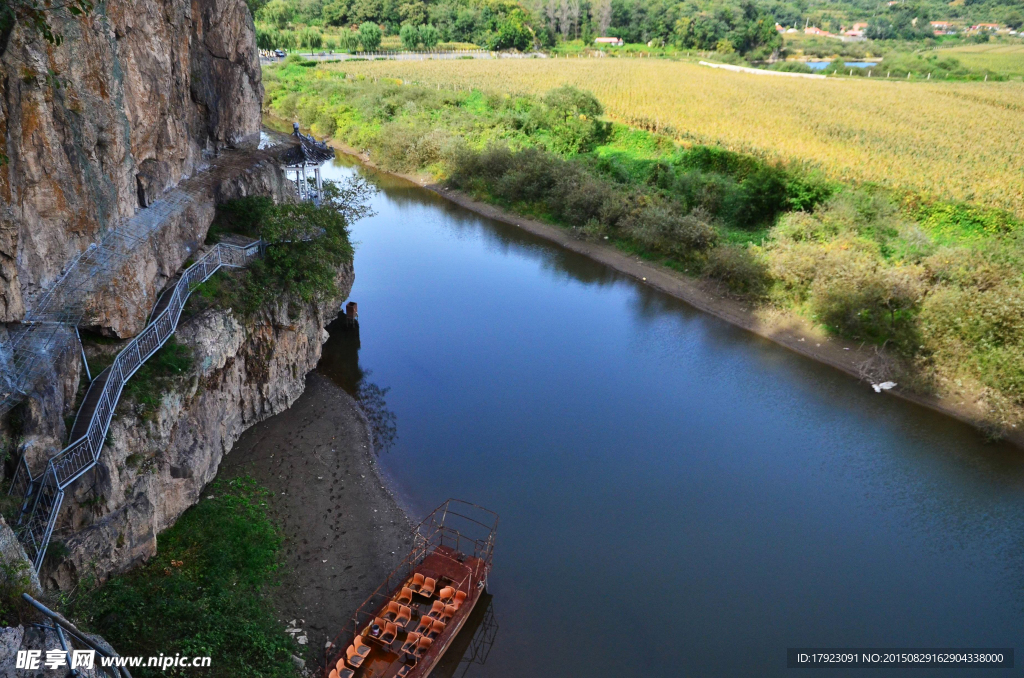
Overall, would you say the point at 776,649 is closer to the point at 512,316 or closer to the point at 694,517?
the point at 694,517

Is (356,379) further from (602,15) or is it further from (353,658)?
(602,15)

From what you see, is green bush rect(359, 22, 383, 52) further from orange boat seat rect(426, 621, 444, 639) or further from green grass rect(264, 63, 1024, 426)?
orange boat seat rect(426, 621, 444, 639)

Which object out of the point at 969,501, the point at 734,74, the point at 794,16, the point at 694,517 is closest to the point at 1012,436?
the point at 969,501

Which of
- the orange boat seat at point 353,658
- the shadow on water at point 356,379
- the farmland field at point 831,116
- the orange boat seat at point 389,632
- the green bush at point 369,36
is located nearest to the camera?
the orange boat seat at point 353,658

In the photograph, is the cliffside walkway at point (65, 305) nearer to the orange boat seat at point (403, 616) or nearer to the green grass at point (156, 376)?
the green grass at point (156, 376)

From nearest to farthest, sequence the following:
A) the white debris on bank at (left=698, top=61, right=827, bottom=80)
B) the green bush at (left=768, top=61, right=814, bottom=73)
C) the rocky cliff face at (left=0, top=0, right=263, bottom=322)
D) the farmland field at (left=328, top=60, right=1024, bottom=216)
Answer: the rocky cliff face at (left=0, top=0, right=263, bottom=322), the farmland field at (left=328, top=60, right=1024, bottom=216), the white debris on bank at (left=698, top=61, right=827, bottom=80), the green bush at (left=768, top=61, right=814, bottom=73)

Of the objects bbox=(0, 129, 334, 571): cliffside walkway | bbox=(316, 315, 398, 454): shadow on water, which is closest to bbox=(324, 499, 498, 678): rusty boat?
bbox=(316, 315, 398, 454): shadow on water

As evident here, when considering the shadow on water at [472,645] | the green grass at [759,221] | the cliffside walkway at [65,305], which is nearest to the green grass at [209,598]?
the shadow on water at [472,645]
